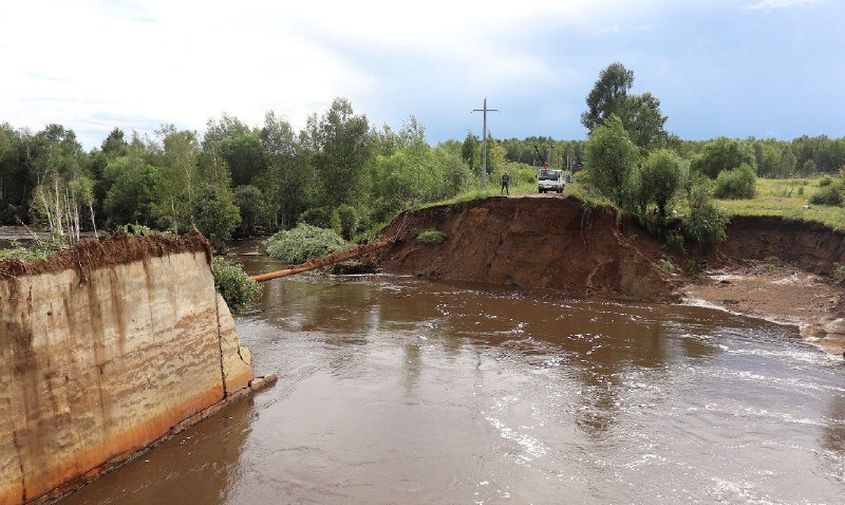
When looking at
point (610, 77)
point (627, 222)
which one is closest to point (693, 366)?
point (627, 222)

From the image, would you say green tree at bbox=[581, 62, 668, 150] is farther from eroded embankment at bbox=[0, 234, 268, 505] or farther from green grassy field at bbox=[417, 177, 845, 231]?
eroded embankment at bbox=[0, 234, 268, 505]

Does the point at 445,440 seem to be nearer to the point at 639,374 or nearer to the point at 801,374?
the point at 639,374

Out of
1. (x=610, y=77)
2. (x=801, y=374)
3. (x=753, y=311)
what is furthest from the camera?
(x=610, y=77)

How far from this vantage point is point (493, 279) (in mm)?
29422

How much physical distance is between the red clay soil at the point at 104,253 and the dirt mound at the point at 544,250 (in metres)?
19.5

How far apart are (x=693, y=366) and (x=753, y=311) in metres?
8.04

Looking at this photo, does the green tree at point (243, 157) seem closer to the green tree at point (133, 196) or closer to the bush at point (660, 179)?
the green tree at point (133, 196)

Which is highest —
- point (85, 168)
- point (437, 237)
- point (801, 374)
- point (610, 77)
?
point (610, 77)

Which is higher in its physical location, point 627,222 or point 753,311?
point 627,222

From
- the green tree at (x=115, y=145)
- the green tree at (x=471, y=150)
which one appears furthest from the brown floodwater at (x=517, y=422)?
the green tree at (x=115, y=145)

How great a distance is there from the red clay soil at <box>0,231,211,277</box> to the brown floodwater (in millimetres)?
3516

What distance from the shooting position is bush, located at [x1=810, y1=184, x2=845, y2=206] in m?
31.5

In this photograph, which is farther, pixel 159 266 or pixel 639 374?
pixel 639 374

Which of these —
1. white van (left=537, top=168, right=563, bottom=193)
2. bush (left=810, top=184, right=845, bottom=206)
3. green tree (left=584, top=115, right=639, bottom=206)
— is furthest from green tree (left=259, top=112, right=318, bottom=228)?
bush (left=810, top=184, right=845, bottom=206)
